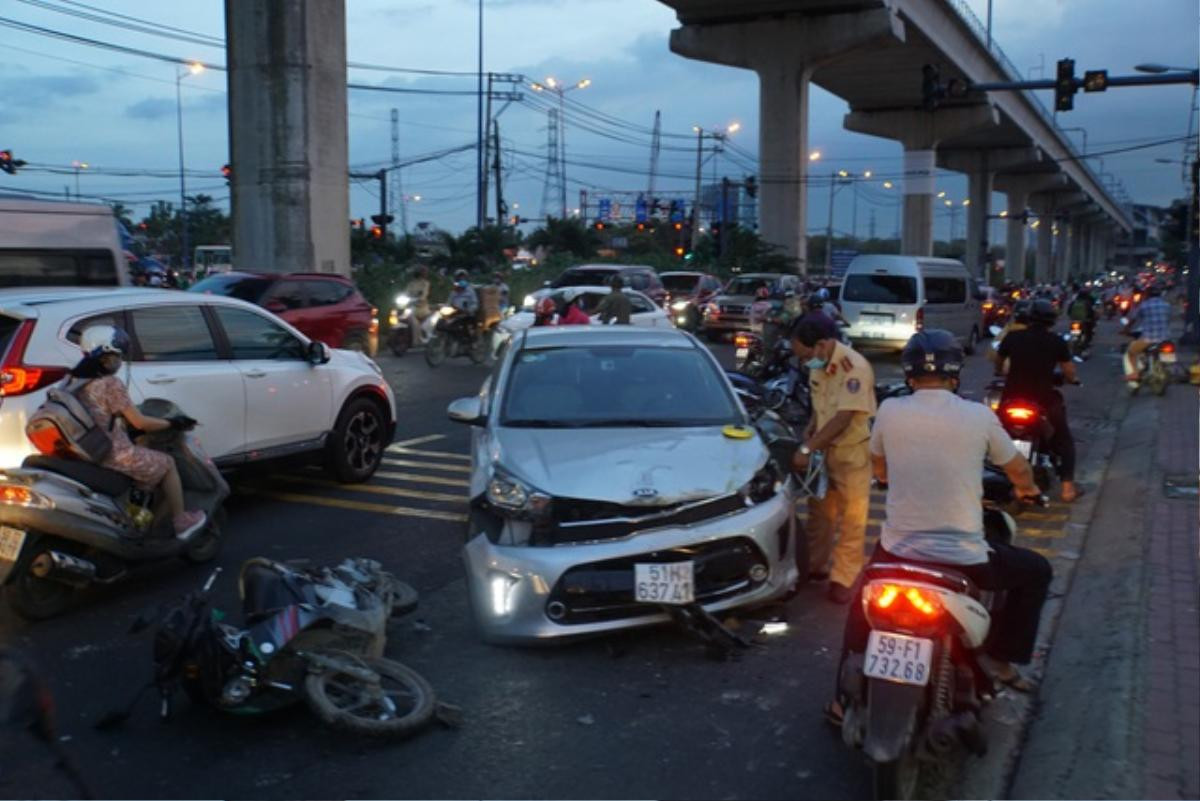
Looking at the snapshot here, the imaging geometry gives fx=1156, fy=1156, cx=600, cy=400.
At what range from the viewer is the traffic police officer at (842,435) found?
662 centimetres

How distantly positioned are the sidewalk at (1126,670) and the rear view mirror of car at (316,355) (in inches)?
236

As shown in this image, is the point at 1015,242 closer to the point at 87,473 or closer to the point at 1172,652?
the point at 1172,652

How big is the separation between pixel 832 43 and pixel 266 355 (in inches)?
1483

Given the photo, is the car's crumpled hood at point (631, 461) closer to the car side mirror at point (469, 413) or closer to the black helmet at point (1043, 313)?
the car side mirror at point (469, 413)

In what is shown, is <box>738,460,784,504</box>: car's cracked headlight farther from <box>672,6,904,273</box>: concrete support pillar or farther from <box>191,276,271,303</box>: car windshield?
<box>672,6,904,273</box>: concrete support pillar

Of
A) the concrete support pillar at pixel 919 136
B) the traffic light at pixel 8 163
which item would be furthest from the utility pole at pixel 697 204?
the traffic light at pixel 8 163

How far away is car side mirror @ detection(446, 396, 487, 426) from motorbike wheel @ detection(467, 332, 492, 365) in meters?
15.1

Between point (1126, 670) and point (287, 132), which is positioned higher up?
point (287, 132)

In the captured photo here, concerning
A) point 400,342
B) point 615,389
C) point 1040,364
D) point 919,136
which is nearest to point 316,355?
point 615,389

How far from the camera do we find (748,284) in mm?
29812

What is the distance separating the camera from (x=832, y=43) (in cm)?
4278

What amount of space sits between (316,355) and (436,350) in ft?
40.7

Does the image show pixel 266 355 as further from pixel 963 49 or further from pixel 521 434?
pixel 963 49

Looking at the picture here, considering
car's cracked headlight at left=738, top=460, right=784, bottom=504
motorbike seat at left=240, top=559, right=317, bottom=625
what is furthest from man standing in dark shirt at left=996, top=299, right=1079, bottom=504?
motorbike seat at left=240, top=559, right=317, bottom=625
